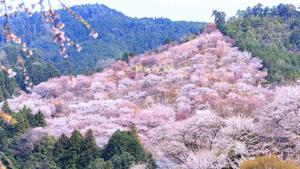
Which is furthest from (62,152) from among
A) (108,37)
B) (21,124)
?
(108,37)

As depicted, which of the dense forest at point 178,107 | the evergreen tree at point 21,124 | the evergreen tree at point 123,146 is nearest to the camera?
the dense forest at point 178,107

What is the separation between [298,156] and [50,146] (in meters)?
13.1

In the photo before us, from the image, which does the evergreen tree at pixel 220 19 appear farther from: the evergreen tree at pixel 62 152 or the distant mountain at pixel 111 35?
the distant mountain at pixel 111 35

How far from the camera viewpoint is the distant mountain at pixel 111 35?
94.4 meters

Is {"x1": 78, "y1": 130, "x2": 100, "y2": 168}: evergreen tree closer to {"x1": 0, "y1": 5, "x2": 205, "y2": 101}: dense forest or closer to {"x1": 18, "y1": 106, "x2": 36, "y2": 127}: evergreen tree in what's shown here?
{"x1": 18, "y1": 106, "x2": 36, "y2": 127}: evergreen tree

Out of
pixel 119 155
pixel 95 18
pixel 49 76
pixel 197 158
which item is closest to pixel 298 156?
pixel 197 158

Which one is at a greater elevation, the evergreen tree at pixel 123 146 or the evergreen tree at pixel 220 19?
the evergreen tree at pixel 220 19

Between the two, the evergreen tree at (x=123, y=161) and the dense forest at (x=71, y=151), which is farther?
the dense forest at (x=71, y=151)

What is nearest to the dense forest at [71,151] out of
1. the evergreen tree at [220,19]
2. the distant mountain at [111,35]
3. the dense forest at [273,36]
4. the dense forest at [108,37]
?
the dense forest at [273,36]

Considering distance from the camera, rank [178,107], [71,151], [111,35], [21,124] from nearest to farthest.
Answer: [71,151], [21,124], [178,107], [111,35]

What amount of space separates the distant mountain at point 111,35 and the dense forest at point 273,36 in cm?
3512

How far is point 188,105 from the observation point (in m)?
35.8

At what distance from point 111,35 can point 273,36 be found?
6238cm

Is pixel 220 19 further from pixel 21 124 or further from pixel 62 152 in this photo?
pixel 62 152
